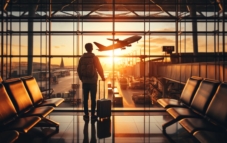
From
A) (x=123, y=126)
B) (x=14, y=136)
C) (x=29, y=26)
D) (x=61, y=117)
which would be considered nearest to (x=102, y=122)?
(x=123, y=126)

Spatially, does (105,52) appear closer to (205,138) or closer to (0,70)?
(0,70)

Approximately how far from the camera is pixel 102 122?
4.68 metres

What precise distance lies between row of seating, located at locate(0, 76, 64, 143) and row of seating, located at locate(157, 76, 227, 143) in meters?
2.04

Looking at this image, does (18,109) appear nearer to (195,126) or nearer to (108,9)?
(195,126)

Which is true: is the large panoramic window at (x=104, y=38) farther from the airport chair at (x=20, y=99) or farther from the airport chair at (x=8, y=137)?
the airport chair at (x=8, y=137)

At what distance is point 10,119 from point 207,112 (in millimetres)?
2761

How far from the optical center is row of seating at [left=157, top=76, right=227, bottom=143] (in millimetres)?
2342

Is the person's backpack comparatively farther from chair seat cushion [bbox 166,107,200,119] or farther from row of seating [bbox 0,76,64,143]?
chair seat cushion [bbox 166,107,200,119]

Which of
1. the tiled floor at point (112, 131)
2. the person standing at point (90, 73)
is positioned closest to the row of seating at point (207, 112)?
the tiled floor at point (112, 131)

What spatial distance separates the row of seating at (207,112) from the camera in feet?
7.68

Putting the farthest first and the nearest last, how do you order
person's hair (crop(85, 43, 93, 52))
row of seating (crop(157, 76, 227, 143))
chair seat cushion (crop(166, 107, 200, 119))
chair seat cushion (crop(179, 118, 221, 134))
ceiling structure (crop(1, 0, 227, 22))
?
ceiling structure (crop(1, 0, 227, 22)) < person's hair (crop(85, 43, 93, 52)) < chair seat cushion (crop(166, 107, 200, 119)) < chair seat cushion (crop(179, 118, 221, 134)) < row of seating (crop(157, 76, 227, 143))

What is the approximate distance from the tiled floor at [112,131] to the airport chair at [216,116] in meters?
0.82

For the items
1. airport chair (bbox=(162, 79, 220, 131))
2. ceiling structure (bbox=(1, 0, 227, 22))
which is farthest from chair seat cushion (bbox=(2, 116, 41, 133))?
ceiling structure (bbox=(1, 0, 227, 22))

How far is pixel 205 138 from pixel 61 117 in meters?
3.84
